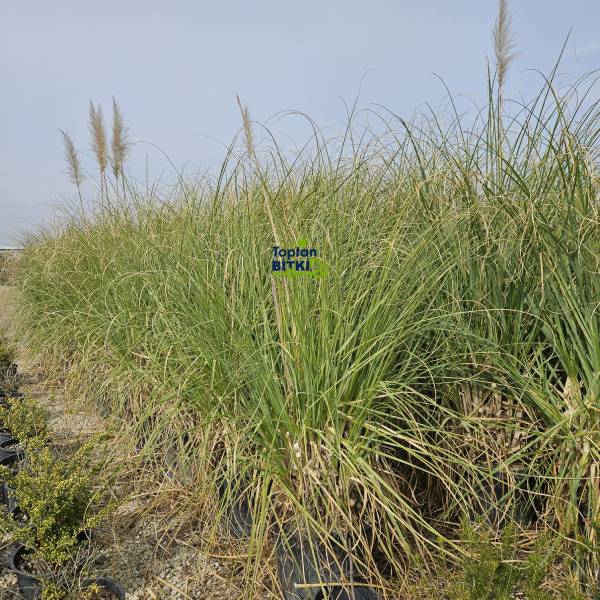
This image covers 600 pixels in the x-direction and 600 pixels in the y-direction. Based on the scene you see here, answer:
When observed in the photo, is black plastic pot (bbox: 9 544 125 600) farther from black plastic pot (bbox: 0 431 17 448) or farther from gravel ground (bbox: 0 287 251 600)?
black plastic pot (bbox: 0 431 17 448)

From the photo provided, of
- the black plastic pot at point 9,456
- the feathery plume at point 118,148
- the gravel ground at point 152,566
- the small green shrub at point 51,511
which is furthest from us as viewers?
the feathery plume at point 118,148

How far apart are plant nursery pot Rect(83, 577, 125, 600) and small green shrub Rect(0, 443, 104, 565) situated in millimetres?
109

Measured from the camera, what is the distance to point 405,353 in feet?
5.62

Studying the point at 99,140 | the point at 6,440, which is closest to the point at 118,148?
the point at 99,140

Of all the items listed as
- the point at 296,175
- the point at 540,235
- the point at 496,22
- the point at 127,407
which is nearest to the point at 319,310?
the point at 540,235

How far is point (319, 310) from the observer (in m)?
1.56

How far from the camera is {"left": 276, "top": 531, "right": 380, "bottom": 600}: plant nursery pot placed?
1.35 metres

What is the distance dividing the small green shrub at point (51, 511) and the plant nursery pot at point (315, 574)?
1.93ft

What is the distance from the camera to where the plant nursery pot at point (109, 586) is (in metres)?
1.51

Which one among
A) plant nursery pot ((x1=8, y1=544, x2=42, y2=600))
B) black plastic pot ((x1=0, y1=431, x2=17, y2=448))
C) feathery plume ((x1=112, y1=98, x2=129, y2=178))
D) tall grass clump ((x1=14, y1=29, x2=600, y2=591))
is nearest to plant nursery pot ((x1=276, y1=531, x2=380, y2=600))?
tall grass clump ((x1=14, y1=29, x2=600, y2=591))

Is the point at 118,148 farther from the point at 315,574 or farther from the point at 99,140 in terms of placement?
the point at 315,574

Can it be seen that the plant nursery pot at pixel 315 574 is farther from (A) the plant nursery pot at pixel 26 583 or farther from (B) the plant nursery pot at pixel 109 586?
(A) the plant nursery pot at pixel 26 583

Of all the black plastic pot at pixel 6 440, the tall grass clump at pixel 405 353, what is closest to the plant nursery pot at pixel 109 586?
the tall grass clump at pixel 405 353

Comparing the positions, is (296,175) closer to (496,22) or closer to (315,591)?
(496,22)
